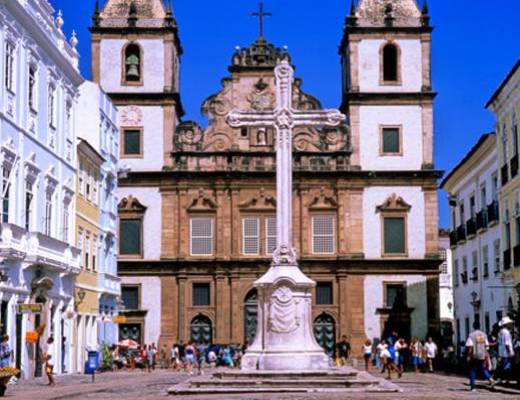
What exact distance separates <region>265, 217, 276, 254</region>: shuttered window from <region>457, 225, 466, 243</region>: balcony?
30.8 feet

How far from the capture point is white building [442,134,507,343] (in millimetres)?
45812

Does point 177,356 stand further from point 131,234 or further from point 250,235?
point 250,235

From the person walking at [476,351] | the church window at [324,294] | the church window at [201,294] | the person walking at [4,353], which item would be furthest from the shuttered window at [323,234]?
the person walking at [4,353]

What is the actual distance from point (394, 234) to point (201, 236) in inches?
391

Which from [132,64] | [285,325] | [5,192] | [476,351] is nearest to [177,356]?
[132,64]

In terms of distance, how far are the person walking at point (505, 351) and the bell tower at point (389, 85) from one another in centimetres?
2701

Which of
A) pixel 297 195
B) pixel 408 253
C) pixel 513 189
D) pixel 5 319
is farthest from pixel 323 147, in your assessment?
pixel 5 319

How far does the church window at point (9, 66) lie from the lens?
30102 mm

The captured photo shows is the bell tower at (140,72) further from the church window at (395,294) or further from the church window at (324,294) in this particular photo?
the church window at (395,294)

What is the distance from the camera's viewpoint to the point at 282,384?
23531mm

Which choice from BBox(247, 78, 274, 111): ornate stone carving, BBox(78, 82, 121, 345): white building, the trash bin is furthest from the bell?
the trash bin

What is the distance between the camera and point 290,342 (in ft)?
84.1

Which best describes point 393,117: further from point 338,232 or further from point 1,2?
point 1,2

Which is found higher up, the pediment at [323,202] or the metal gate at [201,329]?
the pediment at [323,202]
